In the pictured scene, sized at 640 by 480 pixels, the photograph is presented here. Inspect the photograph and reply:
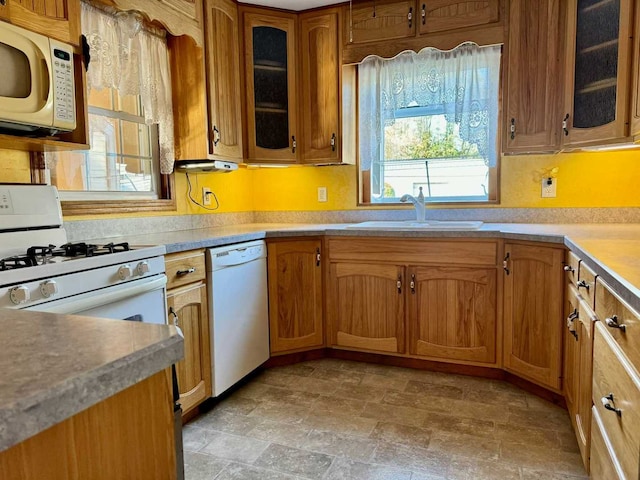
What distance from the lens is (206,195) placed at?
3023mm

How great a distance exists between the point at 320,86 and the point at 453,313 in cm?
169

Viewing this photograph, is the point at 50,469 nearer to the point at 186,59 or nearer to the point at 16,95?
the point at 16,95

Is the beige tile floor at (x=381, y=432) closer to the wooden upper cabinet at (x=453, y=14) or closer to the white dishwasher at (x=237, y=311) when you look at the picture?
the white dishwasher at (x=237, y=311)

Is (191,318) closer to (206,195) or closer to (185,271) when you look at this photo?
(185,271)

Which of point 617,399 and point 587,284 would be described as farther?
point 587,284

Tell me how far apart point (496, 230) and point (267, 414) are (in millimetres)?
1527

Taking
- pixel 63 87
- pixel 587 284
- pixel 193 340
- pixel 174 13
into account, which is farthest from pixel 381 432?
pixel 174 13

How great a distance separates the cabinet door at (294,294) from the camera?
9.00 ft

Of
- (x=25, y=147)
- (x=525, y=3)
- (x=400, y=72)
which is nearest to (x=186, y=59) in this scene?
(x=25, y=147)

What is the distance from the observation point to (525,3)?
8.29 feet

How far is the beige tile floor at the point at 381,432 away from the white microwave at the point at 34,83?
143 cm

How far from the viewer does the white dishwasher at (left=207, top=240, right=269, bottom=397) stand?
88.8 inches

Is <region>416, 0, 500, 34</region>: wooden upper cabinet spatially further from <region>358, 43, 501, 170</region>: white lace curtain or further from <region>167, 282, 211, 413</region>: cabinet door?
<region>167, 282, 211, 413</region>: cabinet door

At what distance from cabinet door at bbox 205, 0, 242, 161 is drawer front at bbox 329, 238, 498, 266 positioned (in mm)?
899
